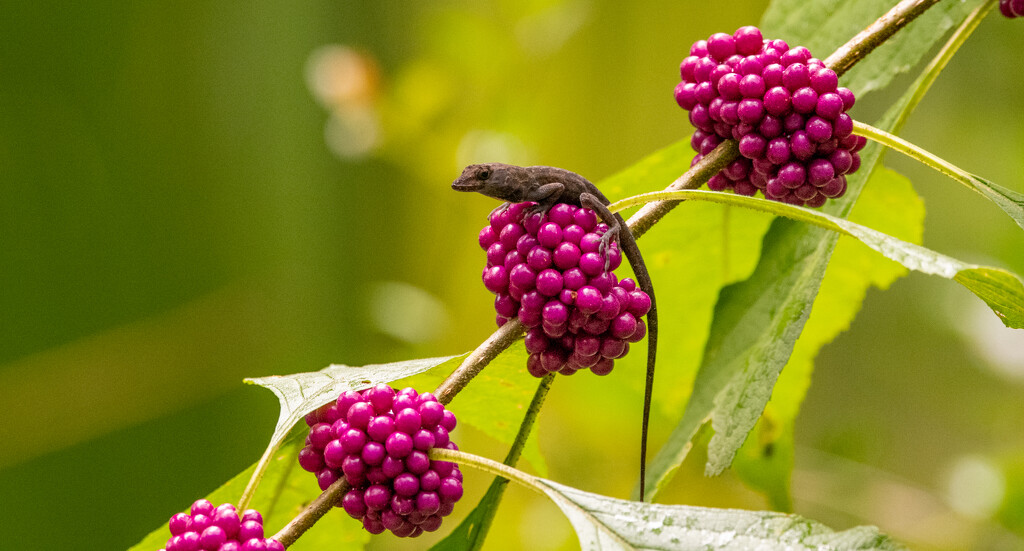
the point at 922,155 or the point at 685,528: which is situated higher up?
the point at 922,155

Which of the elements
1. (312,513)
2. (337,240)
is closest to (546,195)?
(312,513)

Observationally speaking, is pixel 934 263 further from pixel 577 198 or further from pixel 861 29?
pixel 861 29

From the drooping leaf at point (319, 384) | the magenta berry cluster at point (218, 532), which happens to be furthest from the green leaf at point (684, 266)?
the magenta berry cluster at point (218, 532)

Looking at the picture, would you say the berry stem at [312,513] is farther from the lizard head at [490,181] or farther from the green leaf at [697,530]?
the lizard head at [490,181]

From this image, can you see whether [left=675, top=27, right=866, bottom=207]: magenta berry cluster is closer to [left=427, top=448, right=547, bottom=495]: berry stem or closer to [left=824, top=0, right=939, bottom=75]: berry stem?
[left=824, top=0, right=939, bottom=75]: berry stem

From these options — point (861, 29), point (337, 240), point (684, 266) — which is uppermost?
point (861, 29)

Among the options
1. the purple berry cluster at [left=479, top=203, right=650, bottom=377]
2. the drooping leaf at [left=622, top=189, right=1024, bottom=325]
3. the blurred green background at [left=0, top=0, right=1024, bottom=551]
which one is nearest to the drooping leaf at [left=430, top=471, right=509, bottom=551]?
the purple berry cluster at [left=479, top=203, right=650, bottom=377]
